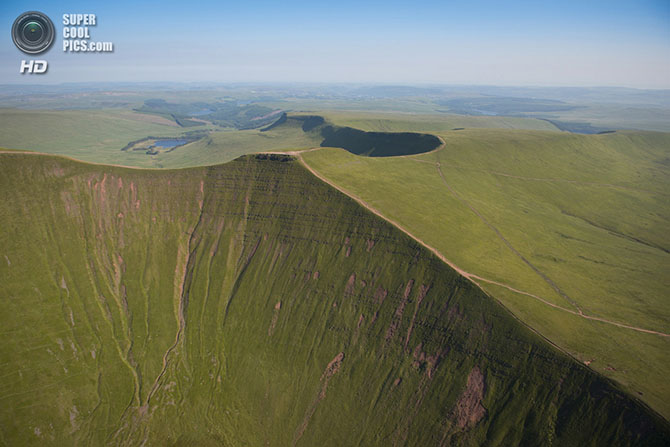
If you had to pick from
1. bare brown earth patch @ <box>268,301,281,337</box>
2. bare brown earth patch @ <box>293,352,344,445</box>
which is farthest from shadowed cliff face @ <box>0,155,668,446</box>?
bare brown earth patch @ <box>268,301,281,337</box>

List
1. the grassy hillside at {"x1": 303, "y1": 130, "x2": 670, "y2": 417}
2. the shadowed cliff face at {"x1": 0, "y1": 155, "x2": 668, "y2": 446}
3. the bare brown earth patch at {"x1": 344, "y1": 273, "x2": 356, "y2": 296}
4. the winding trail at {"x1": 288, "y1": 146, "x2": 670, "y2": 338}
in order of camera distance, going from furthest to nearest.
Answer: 1. the bare brown earth patch at {"x1": 344, "y1": 273, "x2": 356, "y2": 296}
2. the winding trail at {"x1": 288, "y1": 146, "x2": 670, "y2": 338}
3. the shadowed cliff face at {"x1": 0, "y1": 155, "x2": 668, "y2": 446}
4. the grassy hillside at {"x1": 303, "y1": 130, "x2": 670, "y2": 417}

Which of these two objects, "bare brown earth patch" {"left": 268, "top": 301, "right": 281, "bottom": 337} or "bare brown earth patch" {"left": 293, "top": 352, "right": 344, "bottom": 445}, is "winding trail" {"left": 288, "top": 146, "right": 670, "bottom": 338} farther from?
"bare brown earth patch" {"left": 268, "top": 301, "right": 281, "bottom": 337}

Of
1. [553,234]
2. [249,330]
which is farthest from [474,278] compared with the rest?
[249,330]

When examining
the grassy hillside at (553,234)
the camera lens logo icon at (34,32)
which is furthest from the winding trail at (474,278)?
the camera lens logo icon at (34,32)

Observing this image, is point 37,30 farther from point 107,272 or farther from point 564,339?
point 564,339

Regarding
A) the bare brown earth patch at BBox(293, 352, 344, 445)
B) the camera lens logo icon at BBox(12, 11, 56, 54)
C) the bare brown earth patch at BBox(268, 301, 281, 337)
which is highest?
the camera lens logo icon at BBox(12, 11, 56, 54)

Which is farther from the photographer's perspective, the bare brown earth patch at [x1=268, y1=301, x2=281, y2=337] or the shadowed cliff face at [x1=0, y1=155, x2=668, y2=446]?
the bare brown earth patch at [x1=268, y1=301, x2=281, y2=337]

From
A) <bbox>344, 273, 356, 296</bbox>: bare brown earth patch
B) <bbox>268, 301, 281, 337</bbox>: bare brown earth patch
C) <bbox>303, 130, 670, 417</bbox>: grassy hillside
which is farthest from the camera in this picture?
<bbox>268, 301, 281, 337</bbox>: bare brown earth patch
